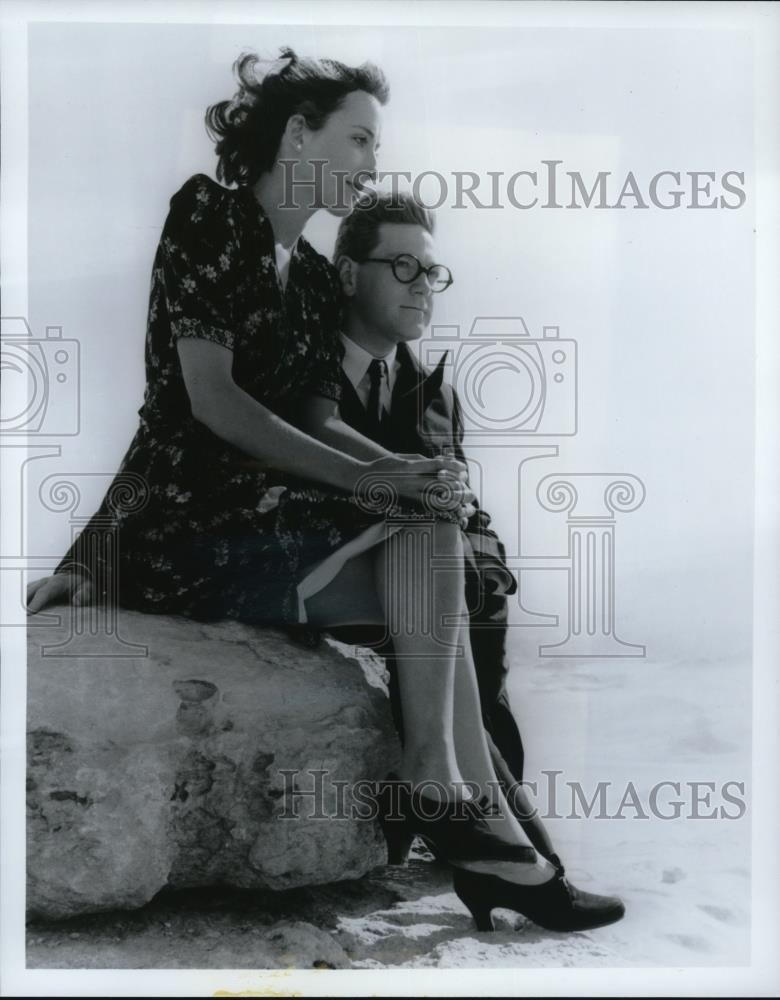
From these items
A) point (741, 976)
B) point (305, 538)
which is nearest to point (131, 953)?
point (305, 538)

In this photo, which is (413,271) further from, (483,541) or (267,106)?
(483,541)

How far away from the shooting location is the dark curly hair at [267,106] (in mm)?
2760

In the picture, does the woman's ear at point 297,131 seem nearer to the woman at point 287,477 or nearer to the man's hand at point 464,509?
the woman at point 287,477

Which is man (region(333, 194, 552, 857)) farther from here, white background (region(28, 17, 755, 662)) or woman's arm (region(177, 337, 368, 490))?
woman's arm (region(177, 337, 368, 490))

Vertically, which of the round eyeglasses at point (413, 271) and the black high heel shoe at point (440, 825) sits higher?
the round eyeglasses at point (413, 271)

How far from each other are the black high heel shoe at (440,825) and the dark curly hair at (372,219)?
4.23ft

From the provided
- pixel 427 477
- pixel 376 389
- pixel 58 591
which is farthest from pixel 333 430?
pixel 58 591

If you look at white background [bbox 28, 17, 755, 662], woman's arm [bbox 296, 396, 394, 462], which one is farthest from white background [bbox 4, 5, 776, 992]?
woman's arm [bbox 296, 396, 394, 462]

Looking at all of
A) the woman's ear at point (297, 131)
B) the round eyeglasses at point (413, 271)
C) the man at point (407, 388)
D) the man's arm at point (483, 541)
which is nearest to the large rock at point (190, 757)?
the man at point (407, 388)

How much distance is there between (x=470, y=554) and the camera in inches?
110

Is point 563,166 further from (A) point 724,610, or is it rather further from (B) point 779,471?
(A) point 724,610

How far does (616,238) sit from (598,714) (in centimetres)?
120

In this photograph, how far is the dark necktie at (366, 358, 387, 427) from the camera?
2.78 metres

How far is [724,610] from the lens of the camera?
2.88m
